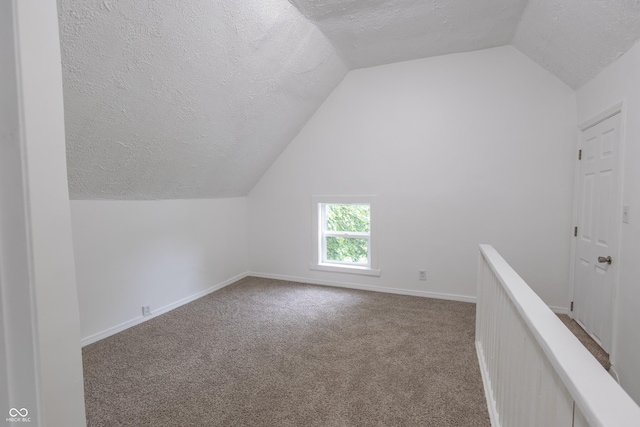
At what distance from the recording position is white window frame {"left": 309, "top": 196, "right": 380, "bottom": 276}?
12.4ft

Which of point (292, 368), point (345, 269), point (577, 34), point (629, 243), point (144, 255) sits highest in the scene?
point (577, 34)

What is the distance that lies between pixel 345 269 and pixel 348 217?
2.29 ft

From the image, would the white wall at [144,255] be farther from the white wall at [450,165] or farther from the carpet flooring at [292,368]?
the white wall at [450,165]

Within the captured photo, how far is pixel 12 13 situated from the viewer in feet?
2.31

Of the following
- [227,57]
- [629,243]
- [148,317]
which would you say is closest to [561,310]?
[629,243]

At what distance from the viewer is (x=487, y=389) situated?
5.91ft

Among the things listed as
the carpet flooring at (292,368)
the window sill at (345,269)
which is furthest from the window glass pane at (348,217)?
the carpet flooring at (292,368)

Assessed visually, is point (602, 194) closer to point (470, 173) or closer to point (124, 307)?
point (470, 173)

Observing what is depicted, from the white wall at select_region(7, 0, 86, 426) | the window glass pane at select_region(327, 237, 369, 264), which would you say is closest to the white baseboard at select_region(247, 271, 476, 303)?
the window glass pane at select_region(327, 237, 369, 264)

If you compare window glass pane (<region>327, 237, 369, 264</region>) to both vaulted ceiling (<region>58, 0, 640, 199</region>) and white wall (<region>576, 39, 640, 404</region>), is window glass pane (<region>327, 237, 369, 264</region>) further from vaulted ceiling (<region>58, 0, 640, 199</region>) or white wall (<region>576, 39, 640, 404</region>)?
white wall (<region>576, 39, 640, 404</region>)

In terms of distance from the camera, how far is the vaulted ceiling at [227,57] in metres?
1.74

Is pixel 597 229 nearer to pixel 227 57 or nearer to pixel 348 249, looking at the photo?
pixel 348 249

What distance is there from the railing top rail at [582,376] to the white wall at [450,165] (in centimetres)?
249

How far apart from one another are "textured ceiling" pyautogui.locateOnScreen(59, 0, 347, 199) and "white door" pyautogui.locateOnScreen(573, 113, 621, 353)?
8.53 feet
